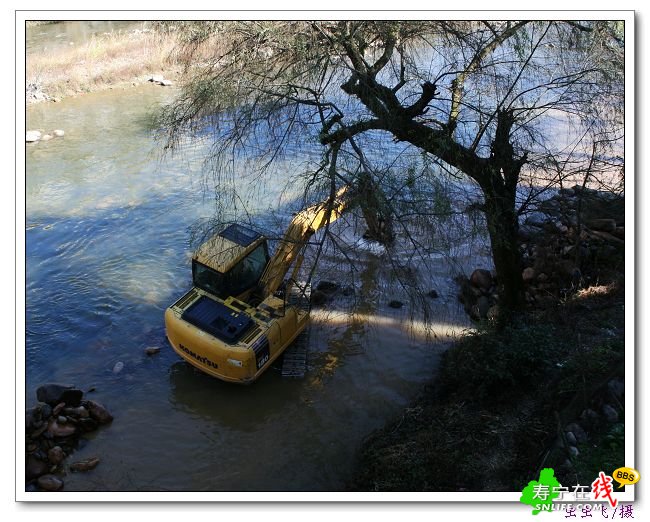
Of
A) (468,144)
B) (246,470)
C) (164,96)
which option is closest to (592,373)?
(468,144)

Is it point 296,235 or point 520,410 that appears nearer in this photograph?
point 520,410

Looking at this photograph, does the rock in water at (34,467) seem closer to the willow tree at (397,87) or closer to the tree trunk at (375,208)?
the willow tree at (397,87)

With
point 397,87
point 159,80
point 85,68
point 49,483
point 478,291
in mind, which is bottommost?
point 49,483

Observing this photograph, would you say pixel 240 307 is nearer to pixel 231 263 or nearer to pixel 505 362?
pixel 231 263

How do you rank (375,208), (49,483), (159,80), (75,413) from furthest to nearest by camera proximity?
(159,80)
(75,413)
(49,483)
(375,208)

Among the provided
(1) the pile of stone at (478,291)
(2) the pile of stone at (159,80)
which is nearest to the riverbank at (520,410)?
(1) the pile of stone at (478,291)

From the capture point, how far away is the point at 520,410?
7258 millimetres

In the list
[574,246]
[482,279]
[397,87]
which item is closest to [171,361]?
[482,279]

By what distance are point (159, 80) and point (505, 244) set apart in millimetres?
15739

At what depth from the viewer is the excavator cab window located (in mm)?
8992

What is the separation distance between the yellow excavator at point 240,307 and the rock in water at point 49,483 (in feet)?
7.43

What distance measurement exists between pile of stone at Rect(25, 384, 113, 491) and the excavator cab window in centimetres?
223
